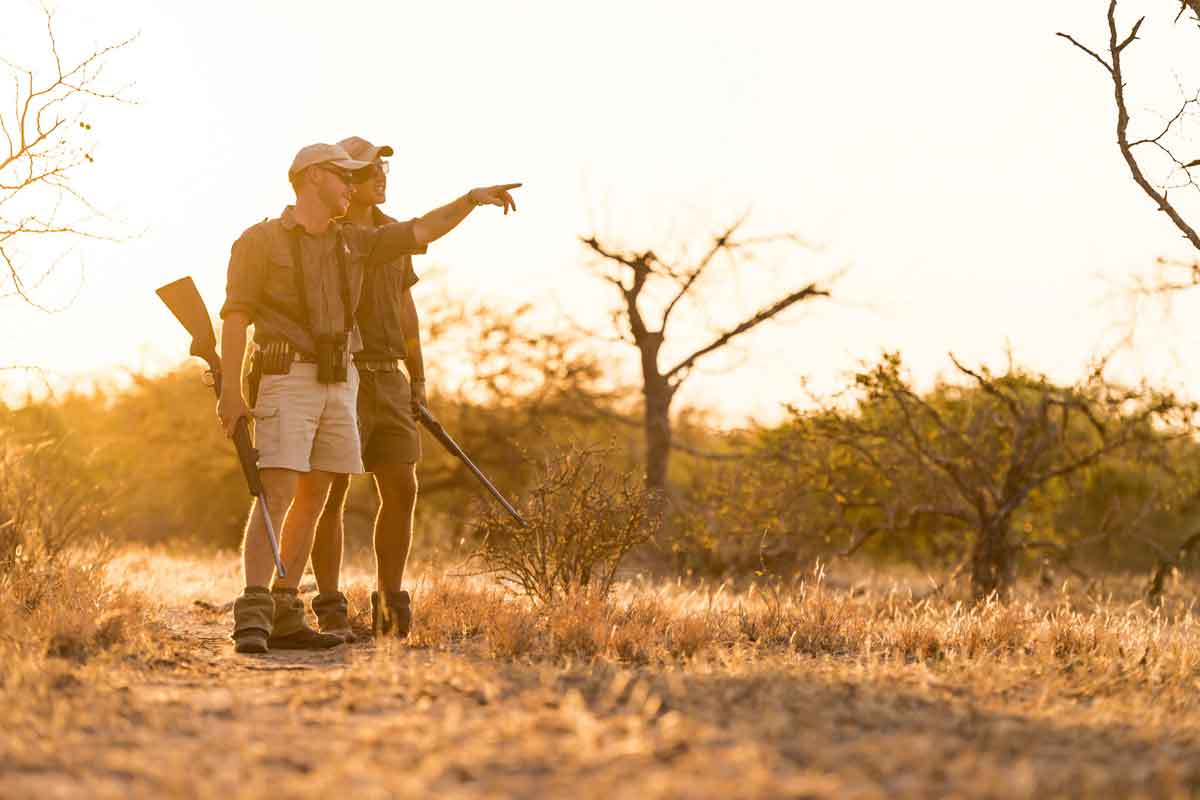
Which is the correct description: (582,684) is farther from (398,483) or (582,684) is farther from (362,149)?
(362,149)

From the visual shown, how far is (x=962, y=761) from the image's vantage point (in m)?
3.29

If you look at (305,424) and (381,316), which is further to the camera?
(381,316)

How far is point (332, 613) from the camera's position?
647 centimetres

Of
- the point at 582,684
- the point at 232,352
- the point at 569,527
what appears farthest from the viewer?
the point at 569,527

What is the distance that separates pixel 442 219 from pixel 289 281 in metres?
0.73

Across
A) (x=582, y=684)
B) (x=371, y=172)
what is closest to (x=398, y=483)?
(x=371, y=172)

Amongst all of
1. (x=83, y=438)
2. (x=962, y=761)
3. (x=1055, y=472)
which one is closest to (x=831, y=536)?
(x=1055, y=472)

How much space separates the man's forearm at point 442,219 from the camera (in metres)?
6.01

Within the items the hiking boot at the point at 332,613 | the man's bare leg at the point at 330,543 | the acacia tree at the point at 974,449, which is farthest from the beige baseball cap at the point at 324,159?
the acacia tree at the point at 974,449

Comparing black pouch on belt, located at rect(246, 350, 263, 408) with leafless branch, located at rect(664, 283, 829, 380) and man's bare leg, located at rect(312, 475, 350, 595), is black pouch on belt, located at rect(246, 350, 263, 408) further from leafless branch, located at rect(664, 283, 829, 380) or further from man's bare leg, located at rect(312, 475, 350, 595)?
leafless branch, located at rect(664, 283, 829, 380)

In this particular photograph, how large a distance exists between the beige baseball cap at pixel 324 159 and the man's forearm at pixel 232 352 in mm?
727

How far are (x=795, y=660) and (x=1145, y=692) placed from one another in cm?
128

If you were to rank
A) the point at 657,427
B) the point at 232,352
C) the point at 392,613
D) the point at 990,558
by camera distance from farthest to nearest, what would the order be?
1. the point at 657,427
2. the point at 990,558
3. the point at 392,613
4. the point at 232,352

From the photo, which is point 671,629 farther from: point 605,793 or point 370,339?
point 605,793
